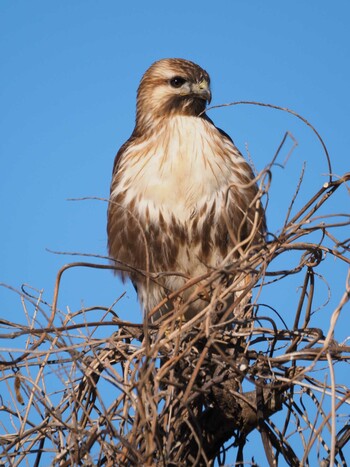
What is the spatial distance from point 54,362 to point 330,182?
45.0 inches

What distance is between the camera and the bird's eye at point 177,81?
189 inches

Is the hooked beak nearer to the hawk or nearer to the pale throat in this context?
the hawk

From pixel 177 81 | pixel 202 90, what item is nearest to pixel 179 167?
pixel 202 90

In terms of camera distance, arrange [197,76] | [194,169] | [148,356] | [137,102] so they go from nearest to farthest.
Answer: [148,356] → [194,169] → [197,76] → [137,102]

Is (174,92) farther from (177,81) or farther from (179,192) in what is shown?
(179,192)

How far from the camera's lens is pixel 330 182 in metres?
2.77

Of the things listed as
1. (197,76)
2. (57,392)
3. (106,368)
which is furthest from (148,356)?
(197,76)

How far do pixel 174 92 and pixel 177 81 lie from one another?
0.07 meters

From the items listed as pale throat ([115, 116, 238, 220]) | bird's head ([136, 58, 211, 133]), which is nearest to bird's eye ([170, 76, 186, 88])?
bird's head ([136, 58, 211, 133])

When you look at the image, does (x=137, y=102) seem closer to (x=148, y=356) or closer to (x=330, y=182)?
(x=330, y=182)

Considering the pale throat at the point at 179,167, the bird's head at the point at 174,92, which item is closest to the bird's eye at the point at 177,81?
the bird's head at the point at 174,92

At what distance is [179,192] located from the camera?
437 cm

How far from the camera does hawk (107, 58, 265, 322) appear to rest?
4.37m

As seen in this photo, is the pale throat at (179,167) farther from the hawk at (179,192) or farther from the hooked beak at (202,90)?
the hooked beak at (202,90)
